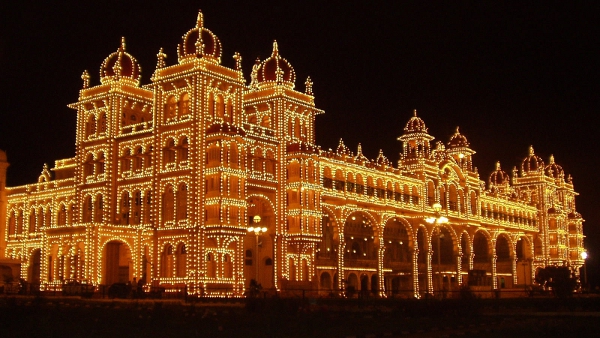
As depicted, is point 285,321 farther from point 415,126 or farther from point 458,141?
point 458,141

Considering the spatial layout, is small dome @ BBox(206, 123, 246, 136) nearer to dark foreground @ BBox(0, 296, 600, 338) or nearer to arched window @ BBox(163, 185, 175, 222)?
arched window @ BBox(163, 185, 175, 222)

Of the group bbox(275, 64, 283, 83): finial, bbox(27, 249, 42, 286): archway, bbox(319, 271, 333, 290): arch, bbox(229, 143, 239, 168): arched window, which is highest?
bbox(275, 64, 283, 83): finial

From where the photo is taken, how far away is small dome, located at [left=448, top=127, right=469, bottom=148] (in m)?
92.4

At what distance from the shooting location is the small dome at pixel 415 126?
3233 inches

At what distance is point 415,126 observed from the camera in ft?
270

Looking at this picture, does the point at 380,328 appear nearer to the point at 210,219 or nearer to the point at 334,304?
the point at 334,304

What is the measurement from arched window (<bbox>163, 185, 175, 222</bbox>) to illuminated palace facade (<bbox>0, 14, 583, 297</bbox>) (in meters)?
0.09

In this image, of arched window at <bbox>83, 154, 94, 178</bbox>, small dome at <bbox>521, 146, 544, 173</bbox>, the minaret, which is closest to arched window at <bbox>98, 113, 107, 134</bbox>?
arched window at <bbox>83, 154, 94, 178</bbox>

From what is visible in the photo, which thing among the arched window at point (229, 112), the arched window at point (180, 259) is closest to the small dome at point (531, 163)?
the arched window at point (229, 112)

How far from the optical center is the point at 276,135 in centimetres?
6116

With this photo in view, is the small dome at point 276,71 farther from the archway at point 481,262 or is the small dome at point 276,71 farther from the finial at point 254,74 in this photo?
the archway at point 481,262

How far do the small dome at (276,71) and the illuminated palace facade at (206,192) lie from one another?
12 cm

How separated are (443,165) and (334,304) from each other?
139ft

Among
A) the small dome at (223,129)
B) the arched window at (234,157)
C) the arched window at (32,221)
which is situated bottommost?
the arched window at (32,221)
